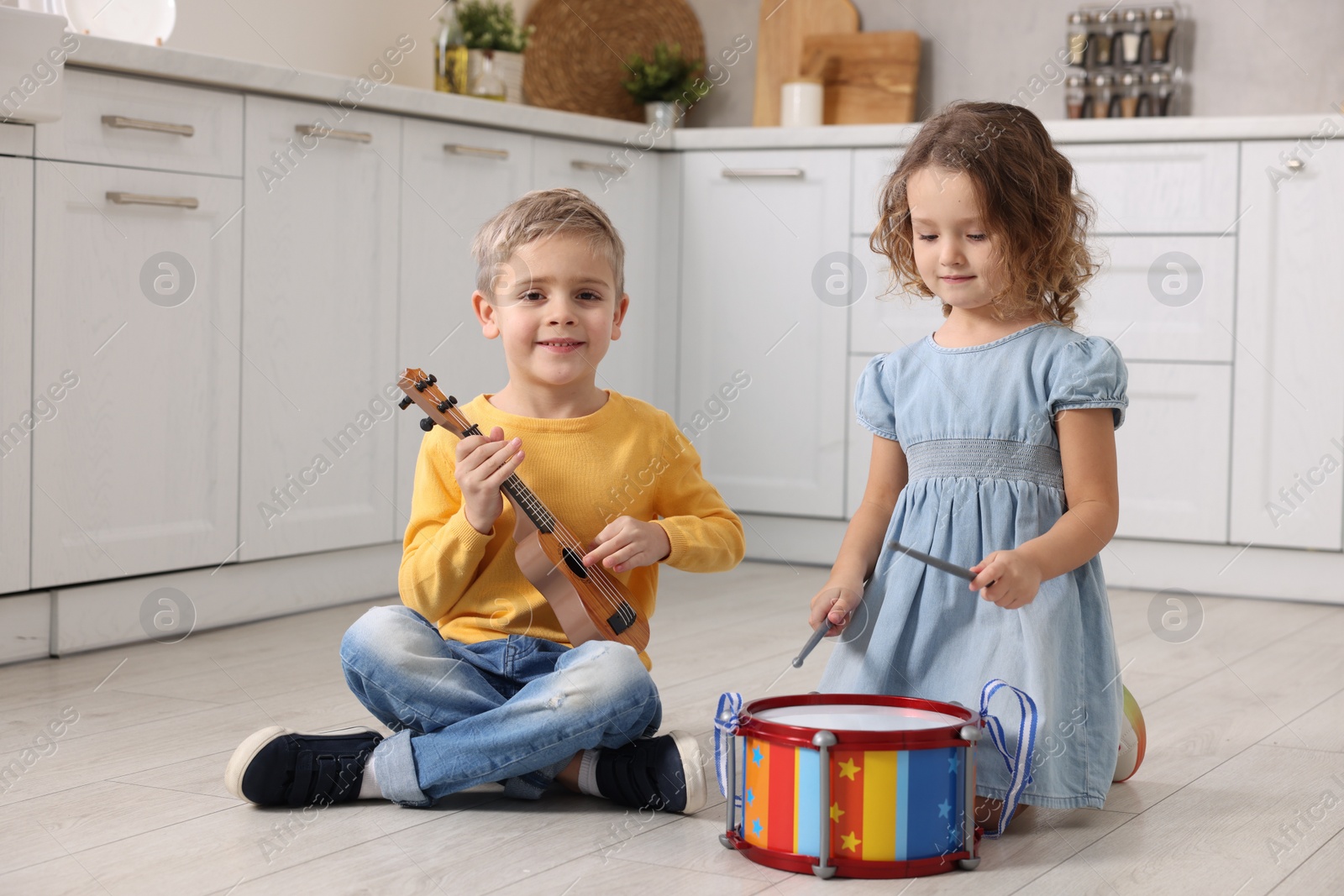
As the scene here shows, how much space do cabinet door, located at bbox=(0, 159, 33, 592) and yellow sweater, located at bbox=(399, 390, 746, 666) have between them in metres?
0.79

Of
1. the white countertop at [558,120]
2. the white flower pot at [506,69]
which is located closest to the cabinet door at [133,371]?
the white countertop at [558,120]

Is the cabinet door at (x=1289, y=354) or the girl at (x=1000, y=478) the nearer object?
the girl at (x=1000, y=478)

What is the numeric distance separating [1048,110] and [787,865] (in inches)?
97.6

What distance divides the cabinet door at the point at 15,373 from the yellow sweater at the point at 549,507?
2.58 feet

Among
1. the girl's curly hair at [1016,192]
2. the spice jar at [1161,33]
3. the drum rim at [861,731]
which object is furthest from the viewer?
the spice jar at [1161,33]

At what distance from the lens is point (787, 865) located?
1.18m

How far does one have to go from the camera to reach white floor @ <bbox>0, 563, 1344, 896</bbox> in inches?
45.7

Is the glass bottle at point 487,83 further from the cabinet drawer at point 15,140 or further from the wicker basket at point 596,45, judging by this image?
the cabinet drawer at point 15,140

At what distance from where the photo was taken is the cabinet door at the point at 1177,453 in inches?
106

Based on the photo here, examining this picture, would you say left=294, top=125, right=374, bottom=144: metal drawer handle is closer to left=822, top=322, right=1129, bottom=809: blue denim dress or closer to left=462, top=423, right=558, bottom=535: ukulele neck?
left=462, top=423, right=558, bottom=535: ukulele neck

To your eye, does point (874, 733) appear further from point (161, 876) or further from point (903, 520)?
point (161, 876)

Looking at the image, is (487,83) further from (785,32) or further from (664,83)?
(785,32)

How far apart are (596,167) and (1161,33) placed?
4.04ft

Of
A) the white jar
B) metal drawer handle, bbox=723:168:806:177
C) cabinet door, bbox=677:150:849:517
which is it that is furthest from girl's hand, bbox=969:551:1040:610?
the white jar
